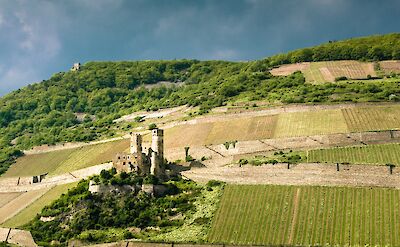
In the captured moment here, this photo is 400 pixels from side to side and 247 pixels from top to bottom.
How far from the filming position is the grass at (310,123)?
90.2 meters

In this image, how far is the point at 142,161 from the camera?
79.4m

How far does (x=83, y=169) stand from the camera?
9769 cm

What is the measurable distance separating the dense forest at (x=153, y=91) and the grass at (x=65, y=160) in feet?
13.9

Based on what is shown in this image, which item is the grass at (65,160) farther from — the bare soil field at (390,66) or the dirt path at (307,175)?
the bare soil field at (390,66)

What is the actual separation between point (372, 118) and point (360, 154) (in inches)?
495

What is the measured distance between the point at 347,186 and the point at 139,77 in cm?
12678

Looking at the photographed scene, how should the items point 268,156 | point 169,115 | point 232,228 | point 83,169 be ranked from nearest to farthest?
point 232,228 < point 268,156 < point 83,169 < point 169,115

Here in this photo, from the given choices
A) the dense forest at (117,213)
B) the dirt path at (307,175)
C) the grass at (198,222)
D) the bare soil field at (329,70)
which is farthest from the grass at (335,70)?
the dense forest at (117,213)

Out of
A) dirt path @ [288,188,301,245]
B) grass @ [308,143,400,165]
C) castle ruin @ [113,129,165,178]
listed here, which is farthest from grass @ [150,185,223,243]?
grass @ [308,143,400,165]

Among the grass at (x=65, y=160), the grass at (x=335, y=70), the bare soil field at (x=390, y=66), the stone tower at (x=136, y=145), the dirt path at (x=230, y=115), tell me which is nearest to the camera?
the stone tower at (x=136, y=145)

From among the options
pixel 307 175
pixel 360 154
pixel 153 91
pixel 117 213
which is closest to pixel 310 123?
pixel 360 154

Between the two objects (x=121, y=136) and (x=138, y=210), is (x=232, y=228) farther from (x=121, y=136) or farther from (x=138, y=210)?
(x=121, y=136)

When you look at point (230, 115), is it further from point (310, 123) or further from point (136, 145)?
point (136, 145)

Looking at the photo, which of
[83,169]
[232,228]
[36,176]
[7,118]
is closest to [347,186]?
[232,228]
